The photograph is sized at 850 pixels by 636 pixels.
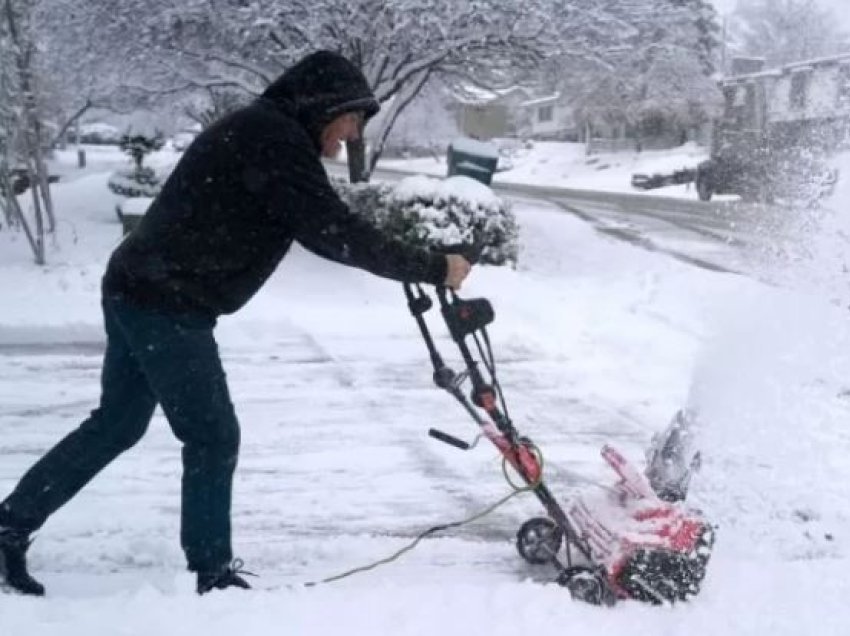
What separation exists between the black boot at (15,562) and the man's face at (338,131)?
1551 mm

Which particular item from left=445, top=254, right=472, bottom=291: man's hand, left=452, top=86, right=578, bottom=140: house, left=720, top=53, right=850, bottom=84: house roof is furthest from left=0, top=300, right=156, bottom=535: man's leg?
left=452, top=86, right=578, bottom=140: house

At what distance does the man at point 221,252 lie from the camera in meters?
2.67

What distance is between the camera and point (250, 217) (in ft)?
8.87

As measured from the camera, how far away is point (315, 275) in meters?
10.4

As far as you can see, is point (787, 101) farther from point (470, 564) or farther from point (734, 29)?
point (734, 29)

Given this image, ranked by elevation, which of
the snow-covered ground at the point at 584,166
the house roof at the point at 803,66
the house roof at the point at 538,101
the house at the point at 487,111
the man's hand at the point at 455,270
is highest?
the house roof at the point at 538,101

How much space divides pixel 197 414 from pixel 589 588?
1.33 metres

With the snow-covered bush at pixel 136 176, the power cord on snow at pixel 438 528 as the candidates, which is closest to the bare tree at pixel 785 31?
the snow-covered bush at pixel 136 176

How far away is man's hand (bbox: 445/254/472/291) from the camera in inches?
110

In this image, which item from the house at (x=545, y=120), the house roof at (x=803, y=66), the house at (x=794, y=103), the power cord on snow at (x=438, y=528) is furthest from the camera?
the house at (x=545, y=120)

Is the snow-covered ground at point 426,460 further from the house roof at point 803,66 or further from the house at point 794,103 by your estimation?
the house roof at point 803,66

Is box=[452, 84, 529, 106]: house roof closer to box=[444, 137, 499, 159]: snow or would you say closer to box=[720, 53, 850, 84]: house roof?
box=[444, 137, 499, 159]: snow

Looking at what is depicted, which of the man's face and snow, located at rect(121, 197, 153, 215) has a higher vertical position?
the man's face

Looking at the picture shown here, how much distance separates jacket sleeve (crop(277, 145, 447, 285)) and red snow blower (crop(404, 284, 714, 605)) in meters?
0.18
